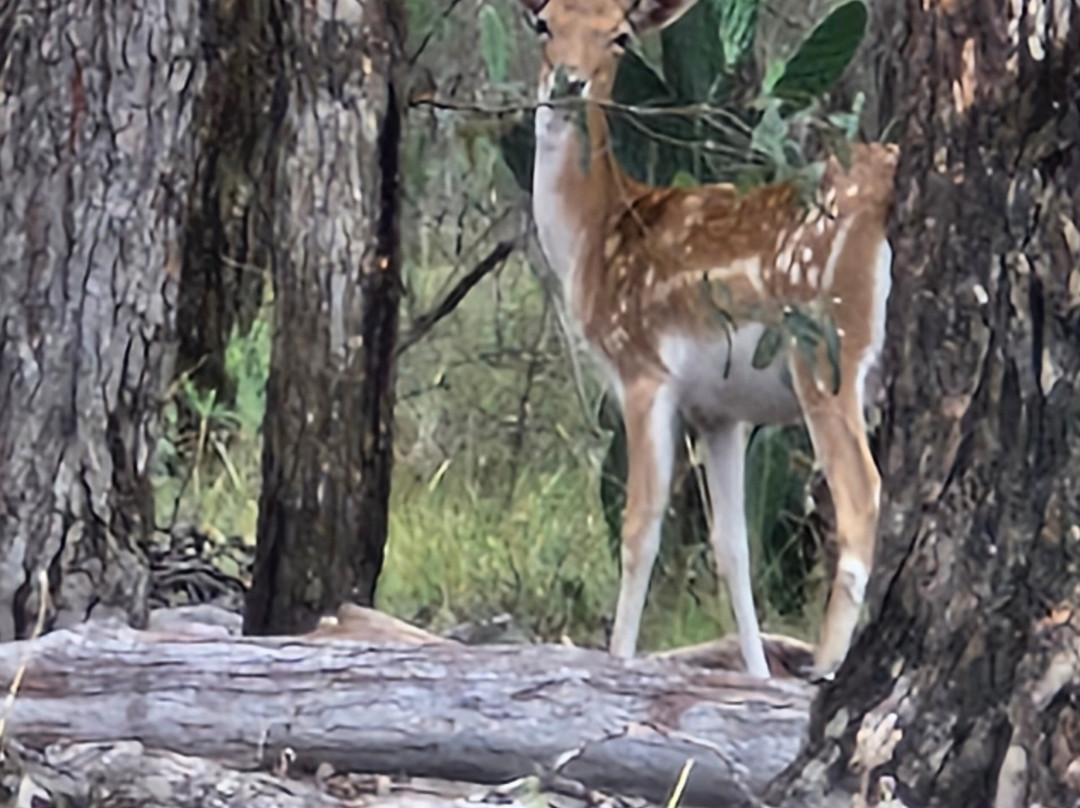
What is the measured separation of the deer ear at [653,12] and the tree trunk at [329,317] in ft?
2.16

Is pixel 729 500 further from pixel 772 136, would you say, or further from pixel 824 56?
pixel 772 136

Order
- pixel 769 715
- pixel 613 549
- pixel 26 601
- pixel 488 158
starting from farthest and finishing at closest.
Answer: pixel 488 158
pixel 613 549
pixel 26 601
pixel 769 715

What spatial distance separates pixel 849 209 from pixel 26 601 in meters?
2.02

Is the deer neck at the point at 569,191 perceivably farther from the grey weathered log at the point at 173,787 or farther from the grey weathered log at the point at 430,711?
the grey weathered log at the point at 173,787

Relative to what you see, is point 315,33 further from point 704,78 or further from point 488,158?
point 488,158

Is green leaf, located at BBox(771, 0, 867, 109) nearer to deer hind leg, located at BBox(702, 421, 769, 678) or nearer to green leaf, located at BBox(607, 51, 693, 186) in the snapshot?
green leaf, located at BBox(607, 51, 693, 186)

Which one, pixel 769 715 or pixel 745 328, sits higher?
pixel 745 328

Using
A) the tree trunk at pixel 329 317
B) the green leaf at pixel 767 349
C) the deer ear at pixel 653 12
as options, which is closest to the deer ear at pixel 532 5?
the deer ear at pixel 653 12

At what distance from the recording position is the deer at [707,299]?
511 cm

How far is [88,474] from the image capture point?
4.53 meters

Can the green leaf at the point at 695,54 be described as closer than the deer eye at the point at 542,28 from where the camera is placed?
No

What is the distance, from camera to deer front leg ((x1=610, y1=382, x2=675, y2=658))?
17.7ft

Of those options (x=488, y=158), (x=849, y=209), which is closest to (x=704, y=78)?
(x=849, y=209)

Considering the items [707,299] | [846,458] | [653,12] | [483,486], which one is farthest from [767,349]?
[483,486]
